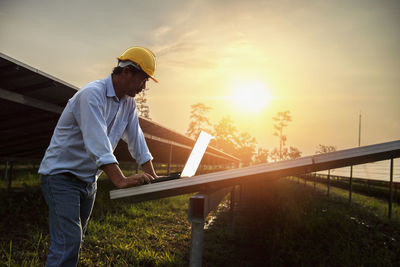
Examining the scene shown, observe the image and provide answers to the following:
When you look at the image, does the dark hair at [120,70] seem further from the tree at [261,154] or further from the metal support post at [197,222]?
the tree at [261,154]

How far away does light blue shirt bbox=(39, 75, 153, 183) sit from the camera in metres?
1.65

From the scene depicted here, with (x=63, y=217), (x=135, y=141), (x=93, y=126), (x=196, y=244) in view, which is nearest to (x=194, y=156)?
(x=196, y=244)

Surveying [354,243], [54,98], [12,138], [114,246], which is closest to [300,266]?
[354,243]

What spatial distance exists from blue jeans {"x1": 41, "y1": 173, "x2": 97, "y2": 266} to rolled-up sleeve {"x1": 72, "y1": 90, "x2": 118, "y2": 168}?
34cm

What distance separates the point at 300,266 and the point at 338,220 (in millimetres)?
2115

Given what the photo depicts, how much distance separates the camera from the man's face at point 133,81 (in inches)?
79.3

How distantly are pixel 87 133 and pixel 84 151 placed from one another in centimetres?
28

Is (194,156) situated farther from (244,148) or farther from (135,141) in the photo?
(244,148)

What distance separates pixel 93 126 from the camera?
1.68 metres

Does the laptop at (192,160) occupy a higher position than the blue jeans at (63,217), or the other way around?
the laptop at (192,160)

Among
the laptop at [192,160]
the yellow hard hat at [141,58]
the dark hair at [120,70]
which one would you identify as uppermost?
the yellow hard hat at [141,58]

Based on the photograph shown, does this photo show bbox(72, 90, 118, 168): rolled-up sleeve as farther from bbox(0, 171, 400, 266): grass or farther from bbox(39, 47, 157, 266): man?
bbox(0, 171, 400, 266): grass

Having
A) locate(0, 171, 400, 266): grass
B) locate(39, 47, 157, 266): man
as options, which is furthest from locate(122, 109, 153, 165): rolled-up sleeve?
locate(0, 171, 400, 266): grass

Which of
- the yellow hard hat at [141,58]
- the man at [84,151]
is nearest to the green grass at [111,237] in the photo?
the man at [84,151]
